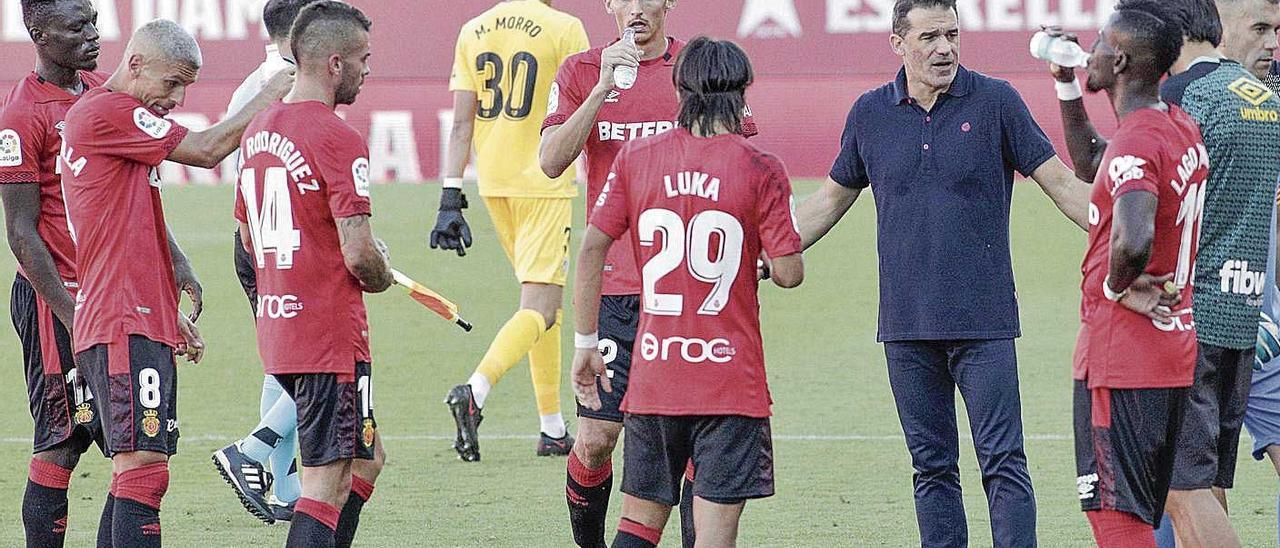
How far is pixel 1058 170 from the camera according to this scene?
574 cm

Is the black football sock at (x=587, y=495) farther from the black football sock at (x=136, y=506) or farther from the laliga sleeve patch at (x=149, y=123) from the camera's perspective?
the laliga sleeve patch at (x=149, y=123)

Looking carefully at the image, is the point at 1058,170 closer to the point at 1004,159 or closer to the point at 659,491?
the point at 1004,159

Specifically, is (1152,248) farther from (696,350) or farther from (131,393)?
(131,393)

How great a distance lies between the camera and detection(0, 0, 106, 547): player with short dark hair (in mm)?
5801

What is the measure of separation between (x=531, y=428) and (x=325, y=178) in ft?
14.7

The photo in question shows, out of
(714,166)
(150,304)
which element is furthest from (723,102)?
(150,304)

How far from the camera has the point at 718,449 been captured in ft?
16.2

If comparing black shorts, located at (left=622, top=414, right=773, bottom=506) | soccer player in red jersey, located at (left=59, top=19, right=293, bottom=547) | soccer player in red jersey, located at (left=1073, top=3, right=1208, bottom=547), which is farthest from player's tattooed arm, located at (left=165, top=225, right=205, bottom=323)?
soccer player in red jersey, located at (left=1073, top=3, right=1208, bottom=547)

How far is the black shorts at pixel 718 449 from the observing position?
16.2 feet

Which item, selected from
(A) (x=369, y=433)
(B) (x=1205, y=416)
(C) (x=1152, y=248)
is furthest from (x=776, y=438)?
(C) (x=1152, y=248)

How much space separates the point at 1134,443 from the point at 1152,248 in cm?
55

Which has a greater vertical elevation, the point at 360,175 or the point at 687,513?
→ the point at 360,175

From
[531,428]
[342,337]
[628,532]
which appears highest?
[342,337]

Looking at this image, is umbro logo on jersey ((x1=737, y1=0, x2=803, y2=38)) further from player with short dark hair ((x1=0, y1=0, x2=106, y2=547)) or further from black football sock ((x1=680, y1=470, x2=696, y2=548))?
player with short dark hair ((x1=0, y1=0, x2=106, y2=547))
